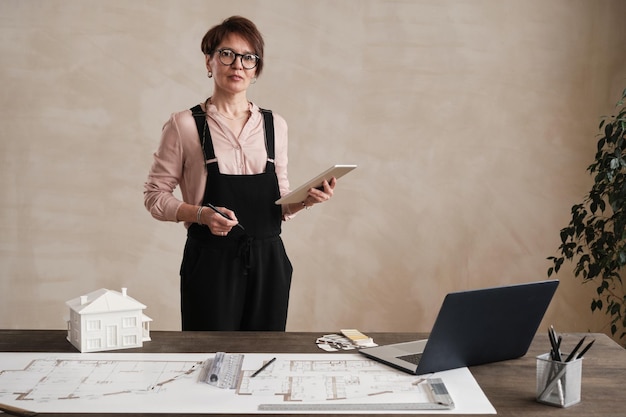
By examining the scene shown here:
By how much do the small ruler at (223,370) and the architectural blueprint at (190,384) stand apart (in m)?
0.02

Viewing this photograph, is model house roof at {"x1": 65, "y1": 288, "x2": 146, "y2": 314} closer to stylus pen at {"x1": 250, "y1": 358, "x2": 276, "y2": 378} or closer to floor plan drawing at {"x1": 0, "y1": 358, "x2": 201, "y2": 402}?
floor plan drawing at {"x1": 0, "y1": 358, "x2": 201, "y2": 402}

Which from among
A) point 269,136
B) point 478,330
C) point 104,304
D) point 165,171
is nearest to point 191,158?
point 165,171

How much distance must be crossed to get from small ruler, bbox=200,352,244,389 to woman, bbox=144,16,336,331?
746 millimetres

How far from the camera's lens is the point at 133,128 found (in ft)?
14.5

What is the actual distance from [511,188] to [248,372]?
3033mm

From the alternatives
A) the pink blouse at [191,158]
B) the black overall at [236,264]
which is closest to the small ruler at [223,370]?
the black overall at [236,264]

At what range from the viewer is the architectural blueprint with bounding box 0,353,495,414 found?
173 cm

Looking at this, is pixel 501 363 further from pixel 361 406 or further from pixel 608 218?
pixel 608 218

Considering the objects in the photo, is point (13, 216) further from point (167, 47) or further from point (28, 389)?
point (28, 389)

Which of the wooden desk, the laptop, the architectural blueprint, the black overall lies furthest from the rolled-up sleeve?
the laptop

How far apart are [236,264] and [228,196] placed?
27 cm

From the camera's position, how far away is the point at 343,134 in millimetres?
4484

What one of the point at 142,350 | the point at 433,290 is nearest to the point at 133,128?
the point at 433,290

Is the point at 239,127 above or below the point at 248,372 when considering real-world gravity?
above
